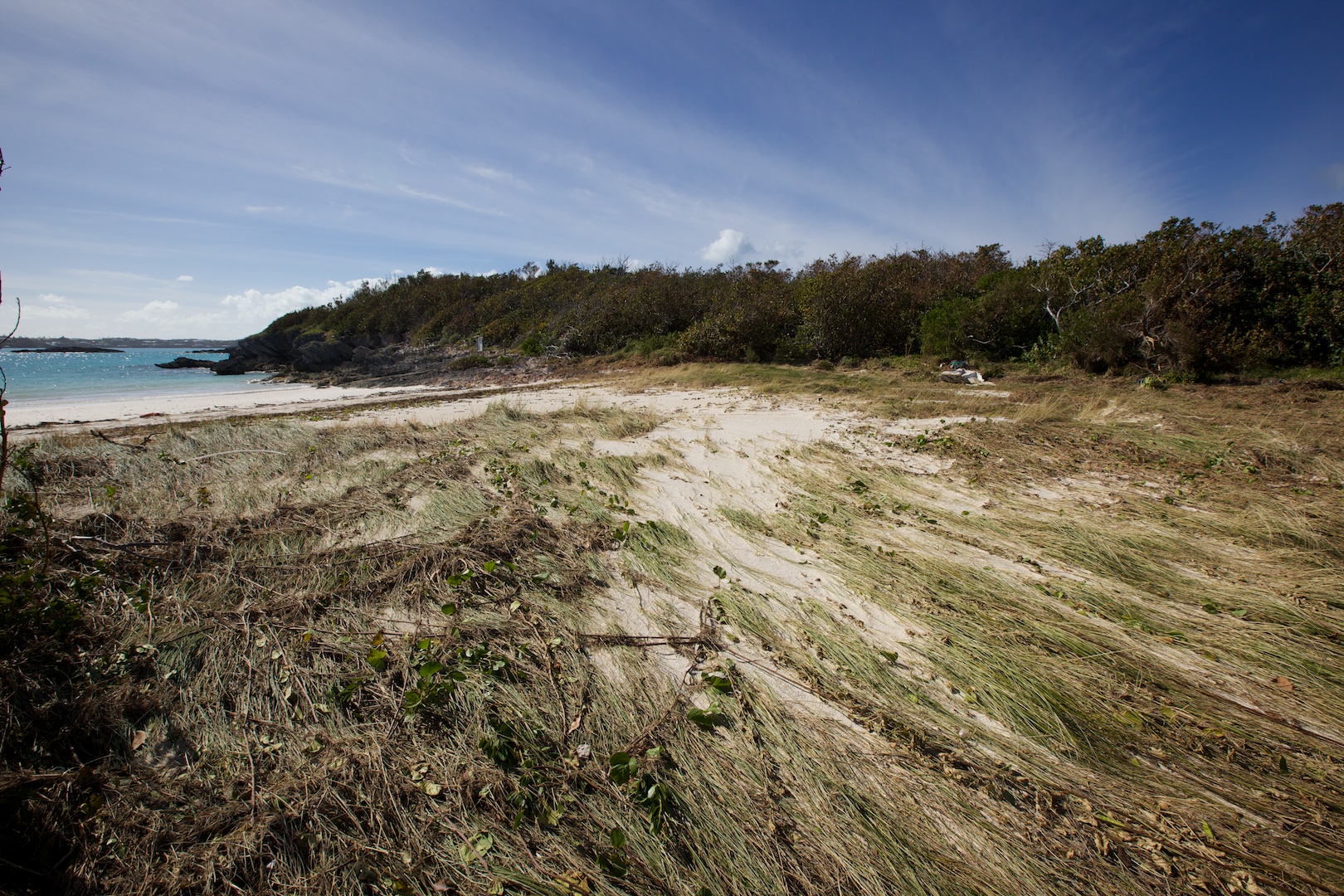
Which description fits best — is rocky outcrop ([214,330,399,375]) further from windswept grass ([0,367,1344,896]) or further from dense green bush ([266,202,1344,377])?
windswept grass ([0,367,1344,896])

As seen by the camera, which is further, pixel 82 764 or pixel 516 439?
pixel 516 439

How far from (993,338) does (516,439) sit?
43.1ft

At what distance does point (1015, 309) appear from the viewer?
530 inches

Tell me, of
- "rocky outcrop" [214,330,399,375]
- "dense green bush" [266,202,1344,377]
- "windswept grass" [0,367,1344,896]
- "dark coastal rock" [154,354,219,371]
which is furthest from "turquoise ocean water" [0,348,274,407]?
"windswept grass" [0,367,1344,896]

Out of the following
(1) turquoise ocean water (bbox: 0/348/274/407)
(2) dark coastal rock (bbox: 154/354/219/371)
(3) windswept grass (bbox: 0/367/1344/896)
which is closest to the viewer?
(3) windswept grass (bbox: 0/367/1344/896)

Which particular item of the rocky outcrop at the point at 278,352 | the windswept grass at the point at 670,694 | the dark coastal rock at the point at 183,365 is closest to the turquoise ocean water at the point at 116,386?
the rocky outcrop at the point at 278,352

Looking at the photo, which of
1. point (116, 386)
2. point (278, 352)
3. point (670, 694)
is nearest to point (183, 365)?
point (278, 352)

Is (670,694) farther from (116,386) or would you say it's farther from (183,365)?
(183,365)

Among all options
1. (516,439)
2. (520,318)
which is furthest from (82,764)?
(520,318)

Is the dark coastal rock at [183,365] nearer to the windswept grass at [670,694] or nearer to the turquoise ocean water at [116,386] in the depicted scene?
the turquoise ocean water at [116,386]

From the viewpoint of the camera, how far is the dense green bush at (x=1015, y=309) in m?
10.6

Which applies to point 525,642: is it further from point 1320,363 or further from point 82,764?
point 1320,363

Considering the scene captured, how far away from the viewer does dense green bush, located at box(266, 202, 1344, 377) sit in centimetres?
1060

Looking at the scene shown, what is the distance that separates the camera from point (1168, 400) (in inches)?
319
